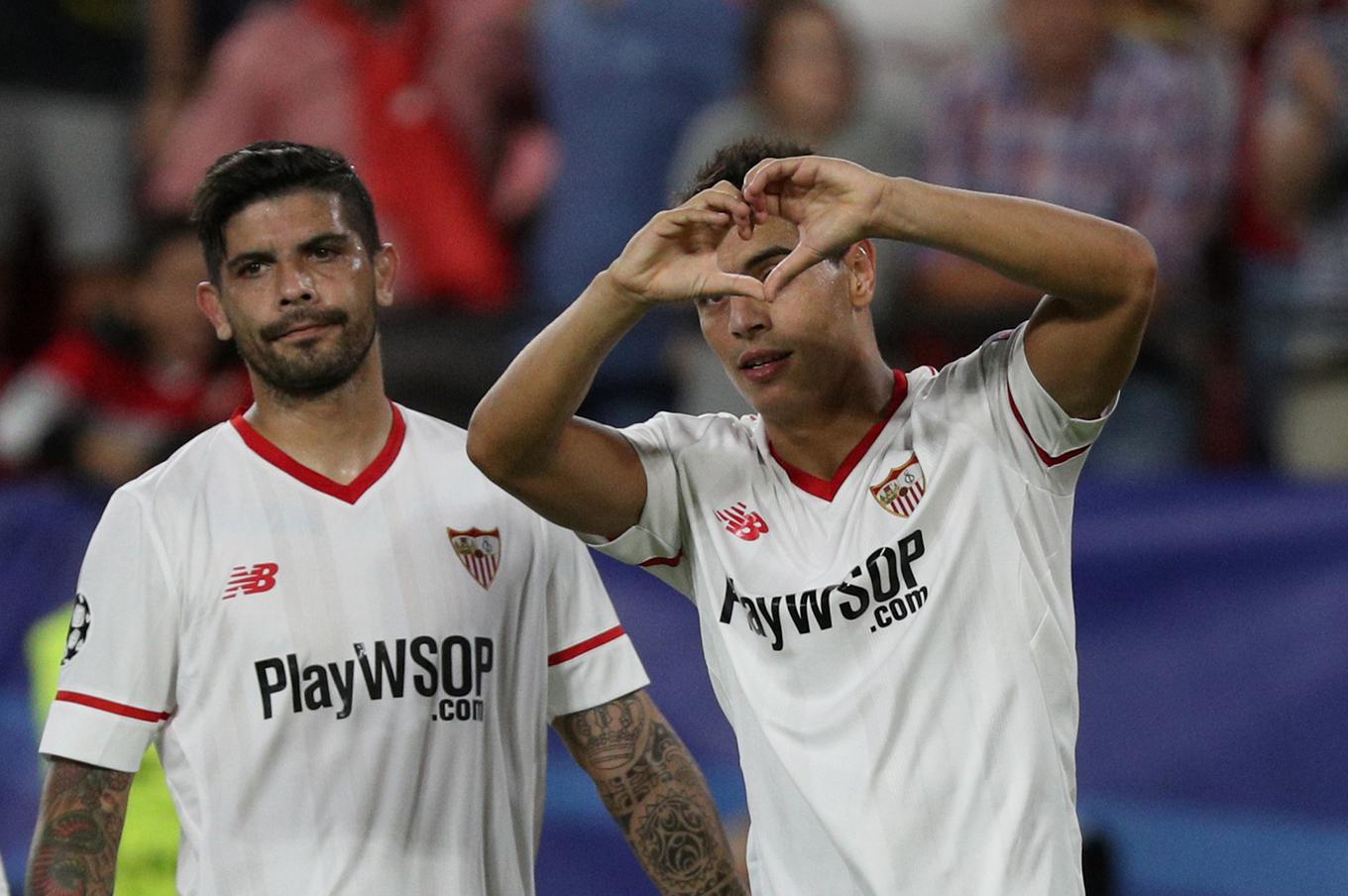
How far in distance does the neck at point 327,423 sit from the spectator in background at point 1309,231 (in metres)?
3.56

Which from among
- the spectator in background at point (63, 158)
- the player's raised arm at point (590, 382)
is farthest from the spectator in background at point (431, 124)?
the player's raised arm at point (590, 382)

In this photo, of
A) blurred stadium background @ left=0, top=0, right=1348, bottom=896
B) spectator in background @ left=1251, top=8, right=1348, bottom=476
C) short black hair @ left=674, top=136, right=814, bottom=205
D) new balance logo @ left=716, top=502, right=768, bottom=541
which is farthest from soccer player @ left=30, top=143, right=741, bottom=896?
spectator in background @ left=1251, top=8, right=1348, bottom=476

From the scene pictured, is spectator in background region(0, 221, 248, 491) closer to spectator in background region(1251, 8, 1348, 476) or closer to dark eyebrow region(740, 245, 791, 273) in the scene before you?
spectator in background region(1251, 8, 1348, 476)

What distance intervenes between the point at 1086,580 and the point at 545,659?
256 centimetres

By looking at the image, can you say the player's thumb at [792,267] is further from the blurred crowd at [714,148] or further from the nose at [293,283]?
the blurred crowd at [714,148]

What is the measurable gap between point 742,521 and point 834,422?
9.3 inches

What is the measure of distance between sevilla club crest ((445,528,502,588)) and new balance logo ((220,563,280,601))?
35cm

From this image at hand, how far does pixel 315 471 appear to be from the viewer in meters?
3.77

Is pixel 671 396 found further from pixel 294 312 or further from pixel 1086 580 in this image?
pixel 294 312

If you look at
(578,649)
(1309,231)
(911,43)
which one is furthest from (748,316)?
(911,43)

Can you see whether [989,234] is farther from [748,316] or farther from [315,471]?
[315,471]

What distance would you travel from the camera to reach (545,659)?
388 cm

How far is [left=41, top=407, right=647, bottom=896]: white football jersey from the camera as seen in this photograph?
3.56m

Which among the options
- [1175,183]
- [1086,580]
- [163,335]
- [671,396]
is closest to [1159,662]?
[1086,580]
